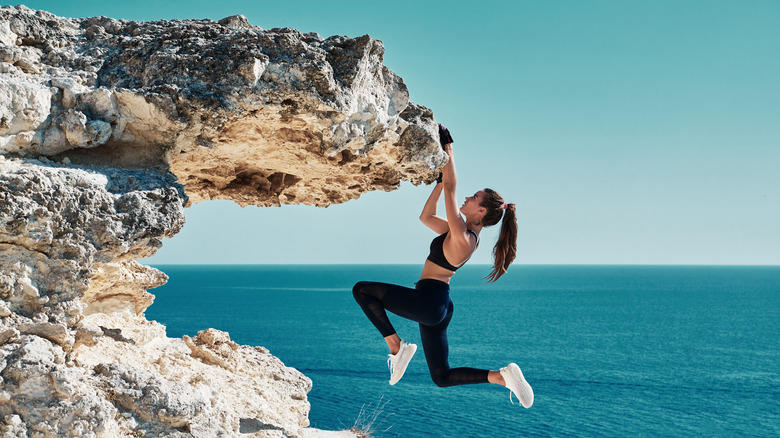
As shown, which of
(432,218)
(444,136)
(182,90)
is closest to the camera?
(182,90)

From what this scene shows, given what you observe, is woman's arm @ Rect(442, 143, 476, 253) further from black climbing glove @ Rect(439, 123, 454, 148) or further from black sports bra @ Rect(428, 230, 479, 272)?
black climbing glove @ Rect(439, 123, 454, 148)

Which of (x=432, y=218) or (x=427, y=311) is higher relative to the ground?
(x=432, y=218)

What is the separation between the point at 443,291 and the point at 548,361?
170 ft

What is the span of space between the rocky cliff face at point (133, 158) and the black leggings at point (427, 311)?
1656mm

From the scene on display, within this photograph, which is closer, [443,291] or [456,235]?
[456,235]

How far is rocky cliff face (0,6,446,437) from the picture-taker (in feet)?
15.5

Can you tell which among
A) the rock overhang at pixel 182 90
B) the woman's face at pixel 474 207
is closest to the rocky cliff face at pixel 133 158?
the rock overhang at pixel 182 90

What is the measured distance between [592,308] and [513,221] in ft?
317

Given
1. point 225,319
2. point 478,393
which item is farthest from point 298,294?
point 478,393

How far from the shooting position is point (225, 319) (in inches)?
3049

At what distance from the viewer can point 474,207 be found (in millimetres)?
6238

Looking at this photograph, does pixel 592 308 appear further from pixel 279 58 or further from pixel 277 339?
pixel 279 58

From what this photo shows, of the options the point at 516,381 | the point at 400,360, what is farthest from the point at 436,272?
the point at 516,381

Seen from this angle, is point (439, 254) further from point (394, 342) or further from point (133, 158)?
point (133, 158)
